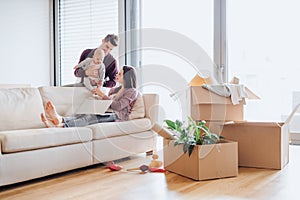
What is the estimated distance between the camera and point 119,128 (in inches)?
129

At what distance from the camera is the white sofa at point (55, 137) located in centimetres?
247

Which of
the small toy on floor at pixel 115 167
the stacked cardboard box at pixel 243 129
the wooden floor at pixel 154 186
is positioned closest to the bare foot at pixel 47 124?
the wooden floor at pixel 154 186

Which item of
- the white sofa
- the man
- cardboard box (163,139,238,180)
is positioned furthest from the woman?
cardboard box (163,139,238,180)

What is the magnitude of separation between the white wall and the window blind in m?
0.21

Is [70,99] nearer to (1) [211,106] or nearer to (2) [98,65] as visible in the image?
A: (2) [98,65]

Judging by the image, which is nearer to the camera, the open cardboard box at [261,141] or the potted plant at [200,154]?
the potted plant at [200,154]

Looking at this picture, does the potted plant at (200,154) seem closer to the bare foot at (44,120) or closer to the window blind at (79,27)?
the bare foot at (44,120)

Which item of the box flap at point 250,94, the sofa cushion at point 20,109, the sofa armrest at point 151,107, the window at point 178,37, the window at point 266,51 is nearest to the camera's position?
the sofa cushion at point 20,109

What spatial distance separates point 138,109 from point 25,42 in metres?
2.38

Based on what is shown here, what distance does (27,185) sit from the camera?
8.43 ft

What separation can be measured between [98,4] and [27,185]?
3.26 m

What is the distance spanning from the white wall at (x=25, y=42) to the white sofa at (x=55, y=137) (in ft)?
5.51

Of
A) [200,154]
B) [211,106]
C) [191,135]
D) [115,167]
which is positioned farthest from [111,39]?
[200,154]

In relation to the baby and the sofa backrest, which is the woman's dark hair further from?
the baby
